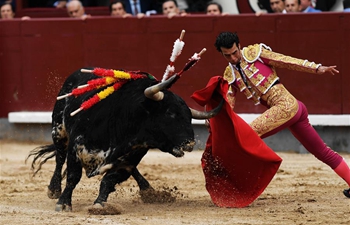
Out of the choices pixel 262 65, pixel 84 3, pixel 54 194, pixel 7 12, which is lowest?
pixel 54 194

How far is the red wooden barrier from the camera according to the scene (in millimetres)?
8078

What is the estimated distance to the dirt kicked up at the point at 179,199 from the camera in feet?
16.9

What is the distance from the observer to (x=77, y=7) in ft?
29.5

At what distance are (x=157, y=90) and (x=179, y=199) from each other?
3.61 feet

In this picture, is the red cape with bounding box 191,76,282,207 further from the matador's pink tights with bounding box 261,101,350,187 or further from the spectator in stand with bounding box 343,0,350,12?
the spectator in stand with bounding box 343,0,350,12

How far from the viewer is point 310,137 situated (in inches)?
223

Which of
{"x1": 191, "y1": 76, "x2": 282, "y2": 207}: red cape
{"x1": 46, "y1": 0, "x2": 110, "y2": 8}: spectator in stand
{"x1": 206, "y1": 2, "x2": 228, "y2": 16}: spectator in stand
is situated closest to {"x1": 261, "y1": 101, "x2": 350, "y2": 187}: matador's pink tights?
{"x1": 191, "y1": 76, "x2": 282, "y2": 207}: red cape

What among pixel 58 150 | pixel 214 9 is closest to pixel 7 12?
pixel 214 9

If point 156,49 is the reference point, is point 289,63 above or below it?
above

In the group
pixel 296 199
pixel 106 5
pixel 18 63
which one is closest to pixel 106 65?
pixel 18 63

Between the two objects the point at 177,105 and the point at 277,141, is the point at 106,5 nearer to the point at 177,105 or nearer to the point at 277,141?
the point at 277,141

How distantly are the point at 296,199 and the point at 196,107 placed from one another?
2676mm

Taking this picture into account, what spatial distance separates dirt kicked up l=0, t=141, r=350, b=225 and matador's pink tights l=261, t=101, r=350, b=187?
22 centimetres

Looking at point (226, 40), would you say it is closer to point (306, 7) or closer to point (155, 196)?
point (155, 196)
